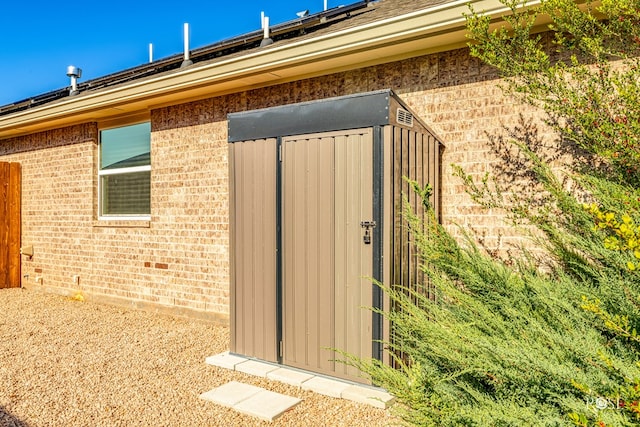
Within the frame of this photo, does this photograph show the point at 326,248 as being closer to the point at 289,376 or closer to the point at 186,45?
the point at 289,376

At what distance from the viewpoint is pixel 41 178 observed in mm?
9047

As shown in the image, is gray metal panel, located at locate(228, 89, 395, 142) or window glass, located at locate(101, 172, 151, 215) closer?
gray metal panel, located at locate(228, 89, 395, 142)

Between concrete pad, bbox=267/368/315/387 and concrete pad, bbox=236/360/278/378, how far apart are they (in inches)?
2.7

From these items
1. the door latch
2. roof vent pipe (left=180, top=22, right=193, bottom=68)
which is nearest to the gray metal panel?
the door latch

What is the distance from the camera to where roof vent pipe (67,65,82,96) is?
396 inches

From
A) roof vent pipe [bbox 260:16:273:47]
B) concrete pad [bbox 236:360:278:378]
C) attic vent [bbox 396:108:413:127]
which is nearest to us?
attic vent [bbox 396:108:413:127]

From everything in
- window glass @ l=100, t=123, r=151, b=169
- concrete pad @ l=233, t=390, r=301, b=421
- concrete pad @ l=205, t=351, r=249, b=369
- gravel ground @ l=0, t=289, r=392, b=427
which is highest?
window glass @ l=100, t=123, r=151, b=169

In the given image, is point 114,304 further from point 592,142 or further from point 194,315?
point 592,142

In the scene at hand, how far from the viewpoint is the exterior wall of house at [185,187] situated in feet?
14.8

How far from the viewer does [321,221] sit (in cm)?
412

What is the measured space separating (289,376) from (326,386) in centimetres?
38

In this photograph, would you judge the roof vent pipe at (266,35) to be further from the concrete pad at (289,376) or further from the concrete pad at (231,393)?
the concrete pad at (231,393)

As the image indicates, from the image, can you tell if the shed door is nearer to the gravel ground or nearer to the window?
the gravel ground

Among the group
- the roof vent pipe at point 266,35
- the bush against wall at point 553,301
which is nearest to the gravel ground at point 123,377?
the bush against wall at point 553,301
